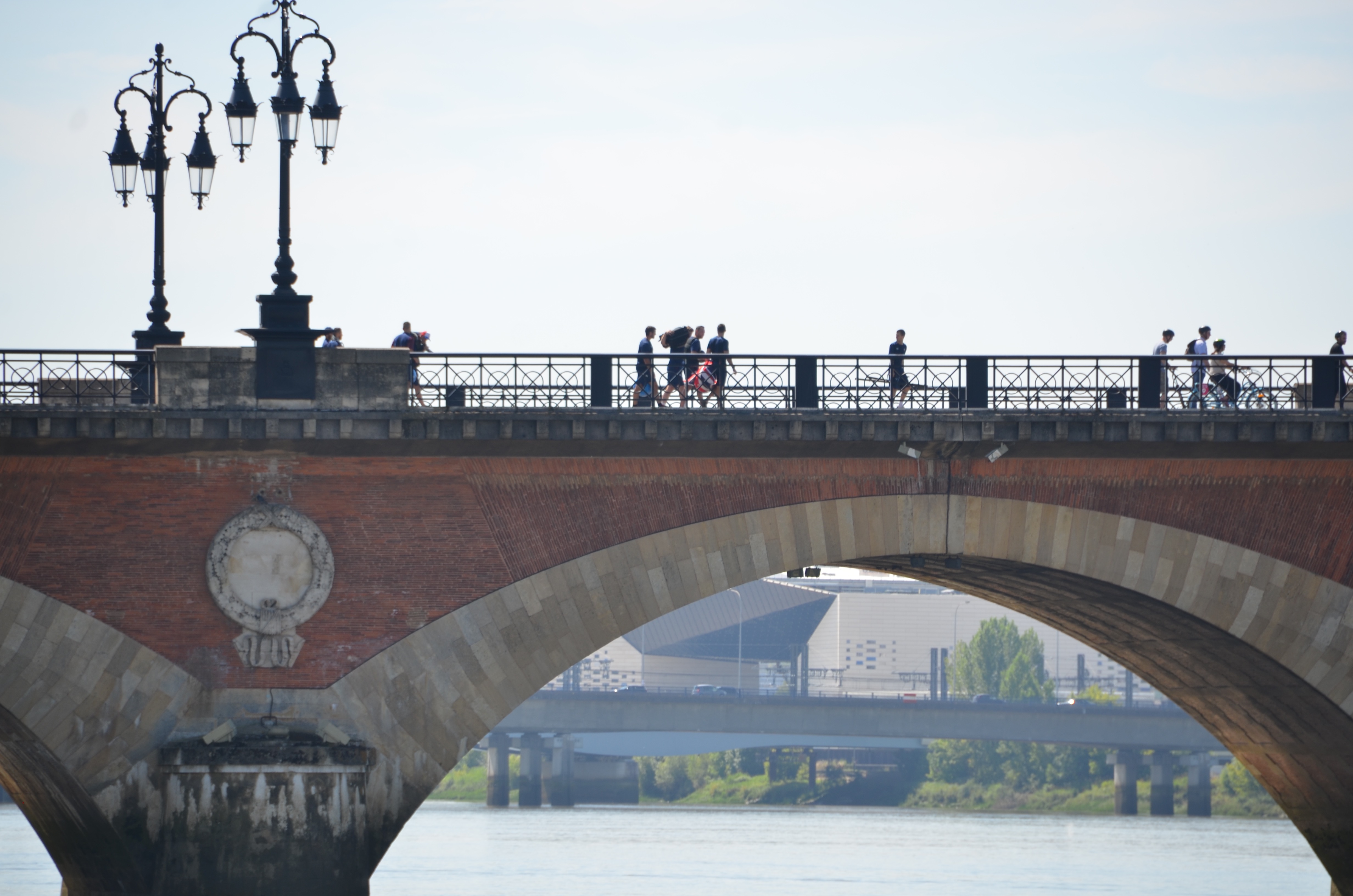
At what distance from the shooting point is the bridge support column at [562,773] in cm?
7706

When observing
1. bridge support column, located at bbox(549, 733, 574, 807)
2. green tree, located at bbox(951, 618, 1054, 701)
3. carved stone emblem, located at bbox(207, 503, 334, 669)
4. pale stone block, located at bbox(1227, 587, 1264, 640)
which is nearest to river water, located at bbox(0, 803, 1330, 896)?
bridge support column, located at bbox(549, 733, 574, 807)

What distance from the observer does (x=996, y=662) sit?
93375mm

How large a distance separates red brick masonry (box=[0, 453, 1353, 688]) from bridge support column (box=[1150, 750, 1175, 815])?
48.4 m

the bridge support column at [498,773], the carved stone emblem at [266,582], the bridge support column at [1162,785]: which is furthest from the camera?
the bridge support column at [498,773]

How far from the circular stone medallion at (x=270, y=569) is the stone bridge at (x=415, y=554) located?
0.10ft

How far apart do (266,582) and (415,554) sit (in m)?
1.74

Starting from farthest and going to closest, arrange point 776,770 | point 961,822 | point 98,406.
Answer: point 776,770 → point 961,822 → point 98,406

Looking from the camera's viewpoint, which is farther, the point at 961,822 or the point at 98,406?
the point at 961,822

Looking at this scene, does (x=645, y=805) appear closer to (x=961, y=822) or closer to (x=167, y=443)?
(x=961, y=822)

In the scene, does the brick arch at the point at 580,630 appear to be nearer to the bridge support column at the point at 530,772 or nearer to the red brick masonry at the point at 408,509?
the red brick masonry at the point at 408,509

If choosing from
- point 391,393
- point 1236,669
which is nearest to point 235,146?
point 391,393

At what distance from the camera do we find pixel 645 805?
80.6 meters

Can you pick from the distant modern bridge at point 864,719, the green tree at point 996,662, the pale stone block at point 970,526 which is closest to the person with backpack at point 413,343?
the pale stone block at point 970,526

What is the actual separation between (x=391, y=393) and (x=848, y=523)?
5.80m
